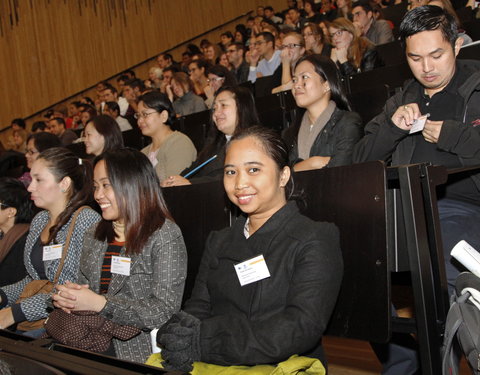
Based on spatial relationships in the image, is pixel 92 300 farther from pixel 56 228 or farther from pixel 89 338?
pixel 56 228

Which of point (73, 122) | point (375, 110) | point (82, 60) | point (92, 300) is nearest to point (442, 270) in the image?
point (92, 300)

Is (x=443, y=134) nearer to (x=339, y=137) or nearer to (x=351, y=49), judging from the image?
(x=339, y=137)

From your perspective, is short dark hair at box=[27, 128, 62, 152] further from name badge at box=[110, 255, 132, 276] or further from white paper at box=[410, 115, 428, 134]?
white paper at box=[410, 115, 428, 134]

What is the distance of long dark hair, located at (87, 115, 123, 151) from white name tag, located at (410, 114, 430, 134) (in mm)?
2480

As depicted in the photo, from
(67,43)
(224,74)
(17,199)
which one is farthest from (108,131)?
(67,43)

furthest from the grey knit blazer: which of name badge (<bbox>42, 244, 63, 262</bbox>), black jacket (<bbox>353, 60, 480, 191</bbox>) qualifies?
black jacket (<bbox>353, 60, 480, 191</bbox>)

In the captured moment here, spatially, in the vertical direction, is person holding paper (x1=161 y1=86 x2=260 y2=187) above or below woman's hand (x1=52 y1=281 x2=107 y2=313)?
above

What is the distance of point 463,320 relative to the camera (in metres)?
1.30

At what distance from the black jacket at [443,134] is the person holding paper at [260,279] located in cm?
43

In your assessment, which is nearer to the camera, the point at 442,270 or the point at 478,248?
the point at 442,270

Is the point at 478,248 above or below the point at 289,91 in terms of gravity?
below

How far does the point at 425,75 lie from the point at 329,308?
100cm

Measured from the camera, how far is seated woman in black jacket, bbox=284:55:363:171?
2.76 m

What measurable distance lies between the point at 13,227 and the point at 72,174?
0.64m
